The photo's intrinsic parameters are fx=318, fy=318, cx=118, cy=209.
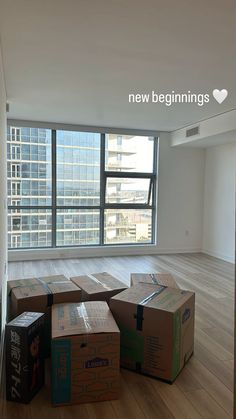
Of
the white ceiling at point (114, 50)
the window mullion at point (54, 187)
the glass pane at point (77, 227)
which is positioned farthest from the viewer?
the glass pane at point (77, 227)

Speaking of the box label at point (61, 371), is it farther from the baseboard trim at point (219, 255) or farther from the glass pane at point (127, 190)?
the glass pane at point (127, 190)

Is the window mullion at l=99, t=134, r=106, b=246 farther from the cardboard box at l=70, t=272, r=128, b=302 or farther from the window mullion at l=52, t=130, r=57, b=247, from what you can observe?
the cardboard box at l=70, t=272, r=128, b=302

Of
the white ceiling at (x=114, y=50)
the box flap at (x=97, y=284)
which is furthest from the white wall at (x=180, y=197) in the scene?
the box flap at (x=97, y=284)

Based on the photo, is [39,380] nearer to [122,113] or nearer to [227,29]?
[227,29]

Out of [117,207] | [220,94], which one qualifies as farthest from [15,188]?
[220,94]

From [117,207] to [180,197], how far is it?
139cm

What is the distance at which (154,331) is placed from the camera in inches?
87.4

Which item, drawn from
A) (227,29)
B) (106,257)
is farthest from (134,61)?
(106,257)

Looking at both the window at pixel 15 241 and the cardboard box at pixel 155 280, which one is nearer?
the cardboard box at pixel 155 280

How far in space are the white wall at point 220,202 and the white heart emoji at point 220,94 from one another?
1981 millimetres

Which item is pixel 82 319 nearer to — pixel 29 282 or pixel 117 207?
pixel 29 282

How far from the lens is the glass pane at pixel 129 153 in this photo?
645 cm

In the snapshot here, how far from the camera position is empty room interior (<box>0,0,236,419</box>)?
79.6 inches

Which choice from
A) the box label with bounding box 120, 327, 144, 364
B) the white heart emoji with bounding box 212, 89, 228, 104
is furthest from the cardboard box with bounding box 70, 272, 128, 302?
the white heart emoji with bounding box 212, 89, 228, 104
